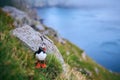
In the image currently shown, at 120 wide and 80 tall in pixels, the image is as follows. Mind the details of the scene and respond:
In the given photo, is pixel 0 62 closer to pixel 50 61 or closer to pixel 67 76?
pixel 50 61

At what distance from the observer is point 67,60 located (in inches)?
651

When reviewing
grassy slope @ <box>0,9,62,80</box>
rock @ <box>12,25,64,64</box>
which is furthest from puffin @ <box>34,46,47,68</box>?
rock @ <box>12,25,64,64</box>

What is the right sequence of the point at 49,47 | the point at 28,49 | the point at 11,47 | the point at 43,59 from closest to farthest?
1. the point at 11,47
2. the point at 43,59
3. the point at 28,49
4. the point at 49,47

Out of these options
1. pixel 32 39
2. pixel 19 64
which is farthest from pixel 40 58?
pixel 32 39

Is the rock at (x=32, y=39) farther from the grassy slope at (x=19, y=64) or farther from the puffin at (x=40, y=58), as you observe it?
the puffin at (x=40, y=58)

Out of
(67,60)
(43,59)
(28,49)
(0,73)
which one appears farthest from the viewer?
(67,60)

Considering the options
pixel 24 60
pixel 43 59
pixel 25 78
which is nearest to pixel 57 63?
pixel 43 59

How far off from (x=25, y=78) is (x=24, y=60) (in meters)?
1.18

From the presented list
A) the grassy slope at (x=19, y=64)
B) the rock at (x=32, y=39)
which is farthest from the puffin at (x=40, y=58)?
the rock at (x=32, y=39)

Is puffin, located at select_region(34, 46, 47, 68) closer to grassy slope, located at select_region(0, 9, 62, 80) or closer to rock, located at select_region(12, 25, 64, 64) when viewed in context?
grassy slope, located at select_region(0, 9, 62, 80)

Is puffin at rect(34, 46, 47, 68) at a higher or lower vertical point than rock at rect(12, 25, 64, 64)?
lower

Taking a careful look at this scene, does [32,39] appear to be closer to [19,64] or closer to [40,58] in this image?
[40,58]

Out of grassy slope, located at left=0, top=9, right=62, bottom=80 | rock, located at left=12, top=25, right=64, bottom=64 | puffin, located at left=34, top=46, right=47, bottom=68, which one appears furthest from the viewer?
rock, located at left=12, top=25, right=64, bottom=64

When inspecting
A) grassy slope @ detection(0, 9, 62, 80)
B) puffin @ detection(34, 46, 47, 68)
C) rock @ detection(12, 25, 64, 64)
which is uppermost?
rock @ detection(12, 25, 64, 64)
